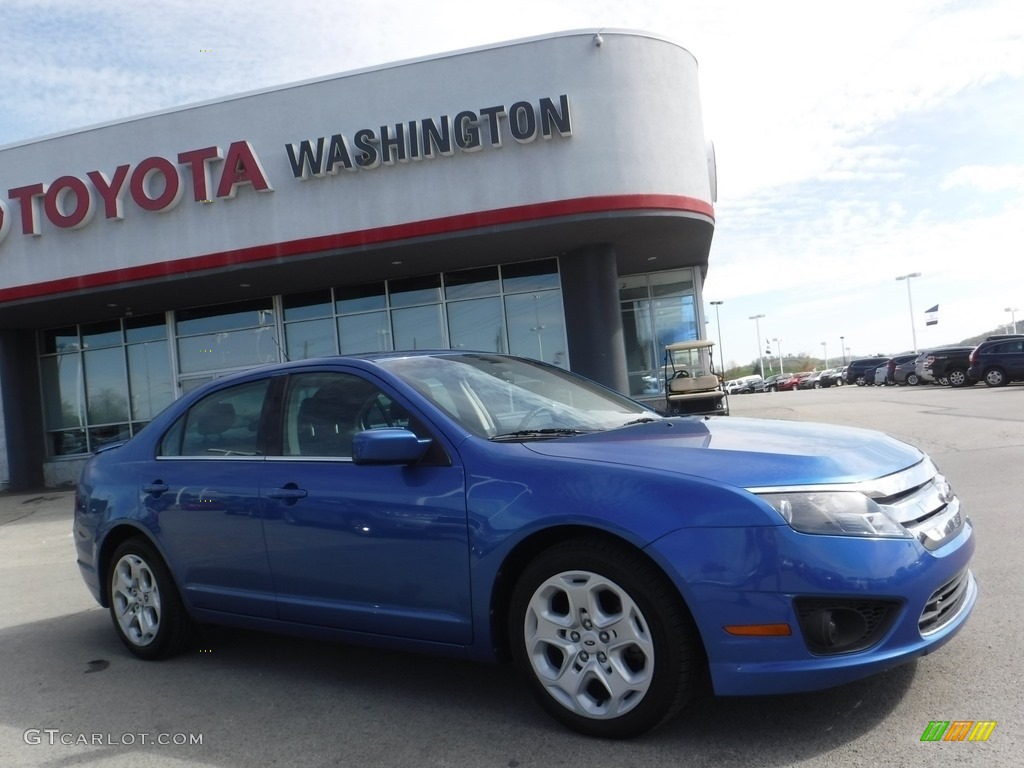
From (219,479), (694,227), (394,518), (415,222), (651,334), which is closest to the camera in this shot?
(394,518)

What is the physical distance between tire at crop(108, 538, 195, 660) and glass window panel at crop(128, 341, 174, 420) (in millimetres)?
15412

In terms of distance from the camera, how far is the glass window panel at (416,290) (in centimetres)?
1764

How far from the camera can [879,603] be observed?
286 centimetres

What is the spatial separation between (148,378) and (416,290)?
6.81 meters

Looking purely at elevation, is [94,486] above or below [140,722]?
above

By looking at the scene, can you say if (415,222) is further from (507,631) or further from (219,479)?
(507,631)

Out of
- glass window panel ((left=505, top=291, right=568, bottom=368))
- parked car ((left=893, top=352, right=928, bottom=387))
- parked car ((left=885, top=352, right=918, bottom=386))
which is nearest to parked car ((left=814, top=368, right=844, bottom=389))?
parked car ((left=885, top=352, right=918, bottom=386))

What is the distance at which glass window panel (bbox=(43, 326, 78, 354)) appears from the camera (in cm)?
2003

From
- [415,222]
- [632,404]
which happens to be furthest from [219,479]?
[415,222]

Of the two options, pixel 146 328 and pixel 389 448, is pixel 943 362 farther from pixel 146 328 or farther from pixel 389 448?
pixel 389 448

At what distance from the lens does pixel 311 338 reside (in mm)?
18406

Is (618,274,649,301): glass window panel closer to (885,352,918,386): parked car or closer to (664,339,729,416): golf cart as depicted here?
(664,339,729,416): golf cart

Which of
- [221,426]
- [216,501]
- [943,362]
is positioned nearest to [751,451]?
[216,501]

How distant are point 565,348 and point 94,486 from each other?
12436 mm
